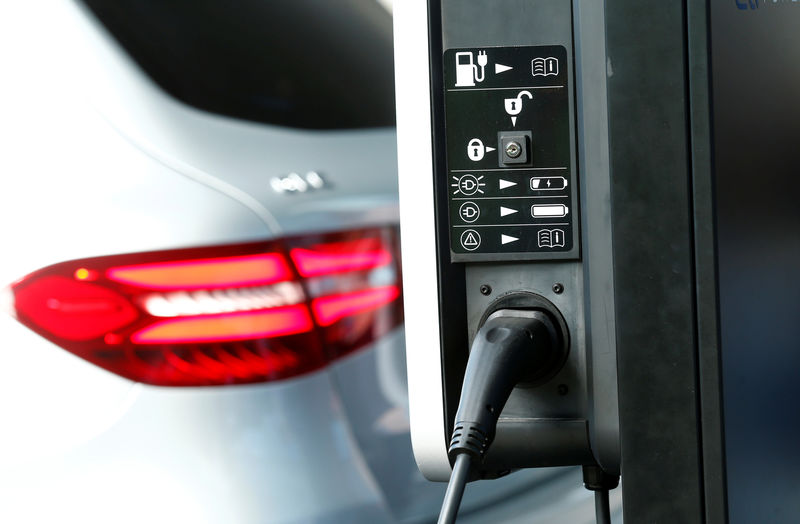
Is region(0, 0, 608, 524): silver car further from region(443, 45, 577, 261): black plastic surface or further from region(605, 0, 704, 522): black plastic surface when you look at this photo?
region(605, 0, 704, 522): black plastic surface

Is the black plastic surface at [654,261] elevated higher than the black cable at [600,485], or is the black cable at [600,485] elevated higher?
the black plastic surface at [654,261]

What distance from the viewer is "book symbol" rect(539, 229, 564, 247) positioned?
934 mm

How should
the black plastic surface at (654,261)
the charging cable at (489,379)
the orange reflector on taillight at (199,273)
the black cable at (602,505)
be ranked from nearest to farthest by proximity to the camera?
the black plastic surface at (654,261) < the charging cable at (489,379) < the black cable at (602,505) < the orange reflector on taillight at (199,273)

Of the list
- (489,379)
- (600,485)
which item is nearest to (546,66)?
(489,379)

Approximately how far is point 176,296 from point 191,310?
3cm

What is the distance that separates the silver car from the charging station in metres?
0.66

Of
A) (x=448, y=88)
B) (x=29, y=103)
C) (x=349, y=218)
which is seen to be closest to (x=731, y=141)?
(x=448, y=88)

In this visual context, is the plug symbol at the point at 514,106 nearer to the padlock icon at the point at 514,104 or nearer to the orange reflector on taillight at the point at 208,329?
the padlock icon at the point at 514,104

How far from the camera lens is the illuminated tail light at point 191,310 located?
5.18ft

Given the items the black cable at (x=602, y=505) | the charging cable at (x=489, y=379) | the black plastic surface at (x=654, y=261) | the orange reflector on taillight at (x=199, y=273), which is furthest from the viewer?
the orange reflector on taillight at (x=199, y=273)

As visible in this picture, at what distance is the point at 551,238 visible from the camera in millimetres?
937

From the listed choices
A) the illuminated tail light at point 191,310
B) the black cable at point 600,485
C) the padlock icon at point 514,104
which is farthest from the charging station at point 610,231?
the illuminated tail light at point 191,310

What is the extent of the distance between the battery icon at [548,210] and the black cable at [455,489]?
0.21 meters

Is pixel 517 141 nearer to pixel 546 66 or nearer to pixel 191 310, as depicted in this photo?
pixel 546 66
